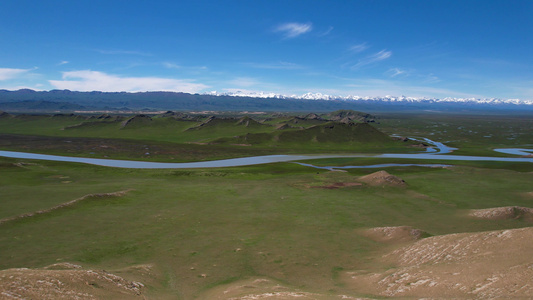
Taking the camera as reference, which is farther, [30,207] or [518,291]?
[30,207]

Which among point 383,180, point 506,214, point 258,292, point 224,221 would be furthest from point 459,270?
point 383,180

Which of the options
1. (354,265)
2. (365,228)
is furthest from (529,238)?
(365,228)

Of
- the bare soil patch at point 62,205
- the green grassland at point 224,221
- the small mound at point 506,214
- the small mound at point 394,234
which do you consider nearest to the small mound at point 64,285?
the green grassland at point 224,221

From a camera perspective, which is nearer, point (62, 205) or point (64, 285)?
point (64, 285)

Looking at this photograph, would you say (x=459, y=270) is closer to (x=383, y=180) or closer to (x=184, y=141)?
(x=383, y=180)

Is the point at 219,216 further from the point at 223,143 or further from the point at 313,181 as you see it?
the point at 223,143

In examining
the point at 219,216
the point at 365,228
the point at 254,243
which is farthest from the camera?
the point at 219,216
